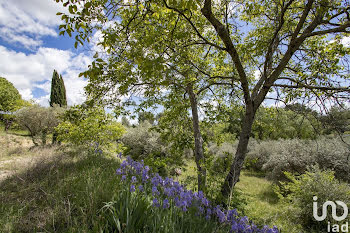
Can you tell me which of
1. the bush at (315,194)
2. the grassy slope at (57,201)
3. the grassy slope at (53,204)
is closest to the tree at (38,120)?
the grassy slope at (57,201)

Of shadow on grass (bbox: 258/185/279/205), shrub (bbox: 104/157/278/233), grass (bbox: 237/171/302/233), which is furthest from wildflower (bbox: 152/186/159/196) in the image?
shadow on grass (bbox: 258/185/279/205)

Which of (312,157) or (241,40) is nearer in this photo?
(241,40)

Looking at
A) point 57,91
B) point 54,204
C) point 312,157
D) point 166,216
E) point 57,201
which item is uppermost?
point 57,91

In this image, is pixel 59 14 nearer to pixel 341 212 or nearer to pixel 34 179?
pixel 34 179

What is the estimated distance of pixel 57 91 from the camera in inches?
1073

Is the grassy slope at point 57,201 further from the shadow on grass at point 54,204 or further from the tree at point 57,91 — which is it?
the tree at point 57,91

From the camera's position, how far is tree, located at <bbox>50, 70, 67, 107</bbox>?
2662 cm

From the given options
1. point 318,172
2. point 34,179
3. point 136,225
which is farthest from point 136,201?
point 318,172

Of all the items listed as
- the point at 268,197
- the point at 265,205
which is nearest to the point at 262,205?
the point at 265,205

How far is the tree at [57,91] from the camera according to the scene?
26619 mm

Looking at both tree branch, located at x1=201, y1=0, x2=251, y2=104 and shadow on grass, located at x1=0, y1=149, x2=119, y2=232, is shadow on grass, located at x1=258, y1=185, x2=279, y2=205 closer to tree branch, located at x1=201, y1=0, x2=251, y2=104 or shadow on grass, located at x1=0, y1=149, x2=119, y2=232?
tree branch, located at x1=201, y1=0, x2=251, y2=104

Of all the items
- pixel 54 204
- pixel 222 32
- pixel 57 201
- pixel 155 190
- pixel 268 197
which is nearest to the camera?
pixel 155 190

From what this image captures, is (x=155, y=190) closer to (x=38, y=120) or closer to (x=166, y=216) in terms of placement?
(x=166, y=216)

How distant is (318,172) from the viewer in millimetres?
4906
